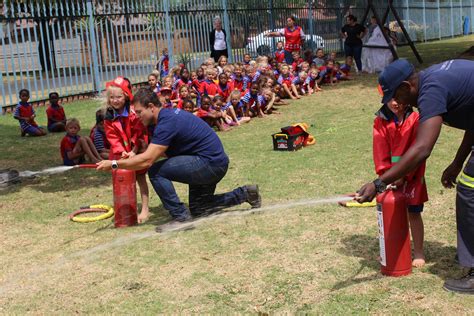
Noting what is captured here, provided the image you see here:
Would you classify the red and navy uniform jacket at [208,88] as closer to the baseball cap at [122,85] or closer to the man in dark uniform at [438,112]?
the baseball cap at [122,85]

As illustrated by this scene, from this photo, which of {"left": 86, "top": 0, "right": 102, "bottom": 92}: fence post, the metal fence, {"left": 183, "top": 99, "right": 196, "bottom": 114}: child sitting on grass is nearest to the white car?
the metal fence

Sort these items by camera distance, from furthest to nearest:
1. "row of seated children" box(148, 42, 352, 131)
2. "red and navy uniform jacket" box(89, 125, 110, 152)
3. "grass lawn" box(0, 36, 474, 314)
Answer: "row of seated children" box(148, 42, 352, 131) < "red and navy uniform jacket" box(89, 125, 110, 152) < "grass lawn" box(0, 36, 474, 314)

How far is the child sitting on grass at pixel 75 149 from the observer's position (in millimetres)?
10227

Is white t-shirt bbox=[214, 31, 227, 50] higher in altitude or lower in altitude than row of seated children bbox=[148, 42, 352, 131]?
higher

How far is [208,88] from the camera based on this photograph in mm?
14195

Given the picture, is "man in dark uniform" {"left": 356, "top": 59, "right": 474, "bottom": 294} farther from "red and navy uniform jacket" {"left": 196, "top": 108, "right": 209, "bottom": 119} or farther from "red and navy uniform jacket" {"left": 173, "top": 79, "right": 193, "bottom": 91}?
"red and navy uniform jacket" {"left": 173, "top": 79, "right": 193, "bottom": 91}

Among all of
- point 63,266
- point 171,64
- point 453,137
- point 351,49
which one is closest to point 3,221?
point 63,266

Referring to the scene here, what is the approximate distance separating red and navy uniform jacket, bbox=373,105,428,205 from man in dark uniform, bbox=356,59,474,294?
1.56 ft

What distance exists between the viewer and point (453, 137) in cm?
1036

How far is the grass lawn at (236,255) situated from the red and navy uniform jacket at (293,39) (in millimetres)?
10405

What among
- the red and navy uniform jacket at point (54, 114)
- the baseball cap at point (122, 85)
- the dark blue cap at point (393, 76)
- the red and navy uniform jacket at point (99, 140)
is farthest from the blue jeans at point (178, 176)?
the red and navy uniform jacket at point (54, 114)

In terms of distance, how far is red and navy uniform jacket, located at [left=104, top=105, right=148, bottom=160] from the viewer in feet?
23.5

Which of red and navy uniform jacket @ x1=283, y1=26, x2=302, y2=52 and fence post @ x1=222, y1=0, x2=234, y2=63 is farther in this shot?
fence post @ x1=222, y1=0, x2=234, y2=63

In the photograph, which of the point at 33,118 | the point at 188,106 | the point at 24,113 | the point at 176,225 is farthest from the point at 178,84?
the point at 176,225
